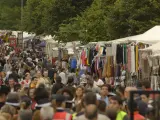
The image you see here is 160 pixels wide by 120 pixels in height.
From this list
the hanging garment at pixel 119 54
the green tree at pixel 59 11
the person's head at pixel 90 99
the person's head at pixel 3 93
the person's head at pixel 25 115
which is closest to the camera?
the person's head at pixel 90 99

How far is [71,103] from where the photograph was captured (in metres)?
13.4

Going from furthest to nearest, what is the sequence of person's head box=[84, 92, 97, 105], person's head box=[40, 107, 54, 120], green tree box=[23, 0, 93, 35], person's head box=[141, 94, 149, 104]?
green tree box=[23, 0, 93, 35], person's head box=[84, 92, 97, 105], person's head box=[40, 107, 54, 120], person's head box=[141, 94, 149, 104]

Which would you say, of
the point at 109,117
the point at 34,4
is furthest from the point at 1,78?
the point at 34,4

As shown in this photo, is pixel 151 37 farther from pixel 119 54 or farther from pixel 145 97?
pixel 145 97

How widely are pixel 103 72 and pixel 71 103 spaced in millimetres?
14612

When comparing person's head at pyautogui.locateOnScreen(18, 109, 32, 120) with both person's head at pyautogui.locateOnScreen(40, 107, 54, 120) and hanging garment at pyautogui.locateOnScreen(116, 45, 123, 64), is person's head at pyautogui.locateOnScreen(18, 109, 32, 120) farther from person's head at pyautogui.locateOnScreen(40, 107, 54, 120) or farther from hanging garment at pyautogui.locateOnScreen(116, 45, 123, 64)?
hanging garment at pyautogui.locateOnScreen(116, 45, 123, 64)

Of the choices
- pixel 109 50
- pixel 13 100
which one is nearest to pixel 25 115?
pixel 13 100

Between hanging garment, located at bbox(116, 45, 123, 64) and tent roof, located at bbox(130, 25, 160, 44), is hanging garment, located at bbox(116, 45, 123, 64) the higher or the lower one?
the lower one

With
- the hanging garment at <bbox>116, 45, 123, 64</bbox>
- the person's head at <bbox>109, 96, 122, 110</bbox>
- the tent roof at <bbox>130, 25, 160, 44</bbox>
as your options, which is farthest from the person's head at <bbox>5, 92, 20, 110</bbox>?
the hanging garment at <bbox>116, 45, 123, 64</bbox>

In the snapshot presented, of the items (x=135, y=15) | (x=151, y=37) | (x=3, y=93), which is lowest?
(x=3, y=93)

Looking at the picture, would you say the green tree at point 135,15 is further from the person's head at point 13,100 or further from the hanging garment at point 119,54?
the person's head at point 13,100

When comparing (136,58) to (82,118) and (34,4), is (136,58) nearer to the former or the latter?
(82,118)

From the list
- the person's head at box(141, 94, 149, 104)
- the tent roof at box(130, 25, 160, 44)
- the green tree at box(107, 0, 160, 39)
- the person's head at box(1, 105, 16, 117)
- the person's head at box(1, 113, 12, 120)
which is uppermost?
the green tree at box(107, 0, 160, 39)

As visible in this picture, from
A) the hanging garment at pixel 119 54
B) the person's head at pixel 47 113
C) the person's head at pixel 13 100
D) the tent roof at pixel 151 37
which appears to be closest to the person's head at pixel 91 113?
the person's head at pixel 47 113
